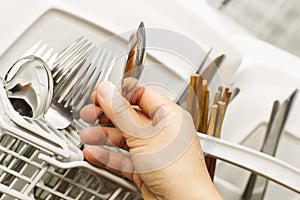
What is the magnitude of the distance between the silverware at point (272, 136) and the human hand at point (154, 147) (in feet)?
0.98

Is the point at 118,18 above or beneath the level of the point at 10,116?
above

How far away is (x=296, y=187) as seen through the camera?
0.48 meters

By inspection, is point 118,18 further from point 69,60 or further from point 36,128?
point 36,128

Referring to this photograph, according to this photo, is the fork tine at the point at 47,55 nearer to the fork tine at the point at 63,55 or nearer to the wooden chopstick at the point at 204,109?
the fork tine at the point at 63,55

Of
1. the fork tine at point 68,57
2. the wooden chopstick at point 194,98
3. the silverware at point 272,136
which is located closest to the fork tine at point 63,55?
the fork tine at point 68,57

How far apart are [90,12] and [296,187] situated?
351 millimetres

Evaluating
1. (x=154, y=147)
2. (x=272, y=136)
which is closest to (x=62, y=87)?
(x=154, y=147)

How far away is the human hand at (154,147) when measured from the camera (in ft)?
1.43

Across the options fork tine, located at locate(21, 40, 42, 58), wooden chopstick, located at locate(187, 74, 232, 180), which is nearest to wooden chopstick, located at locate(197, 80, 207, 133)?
wooden chopstick, located at locate(187, 74, 232, 180)

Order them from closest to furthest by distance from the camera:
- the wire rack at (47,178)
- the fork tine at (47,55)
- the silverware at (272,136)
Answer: the wire rack at (47,178)
the fork tine at (47,55)
the silverware at (272,136)

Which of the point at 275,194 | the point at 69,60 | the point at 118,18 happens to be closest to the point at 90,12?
the point at 118,18

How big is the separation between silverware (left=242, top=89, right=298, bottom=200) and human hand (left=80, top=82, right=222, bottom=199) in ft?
0.98

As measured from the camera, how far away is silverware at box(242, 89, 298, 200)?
2.38 feet

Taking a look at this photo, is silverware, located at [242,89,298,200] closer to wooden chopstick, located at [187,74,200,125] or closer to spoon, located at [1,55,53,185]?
wooden chopstick, located at [187,74,200,125]
